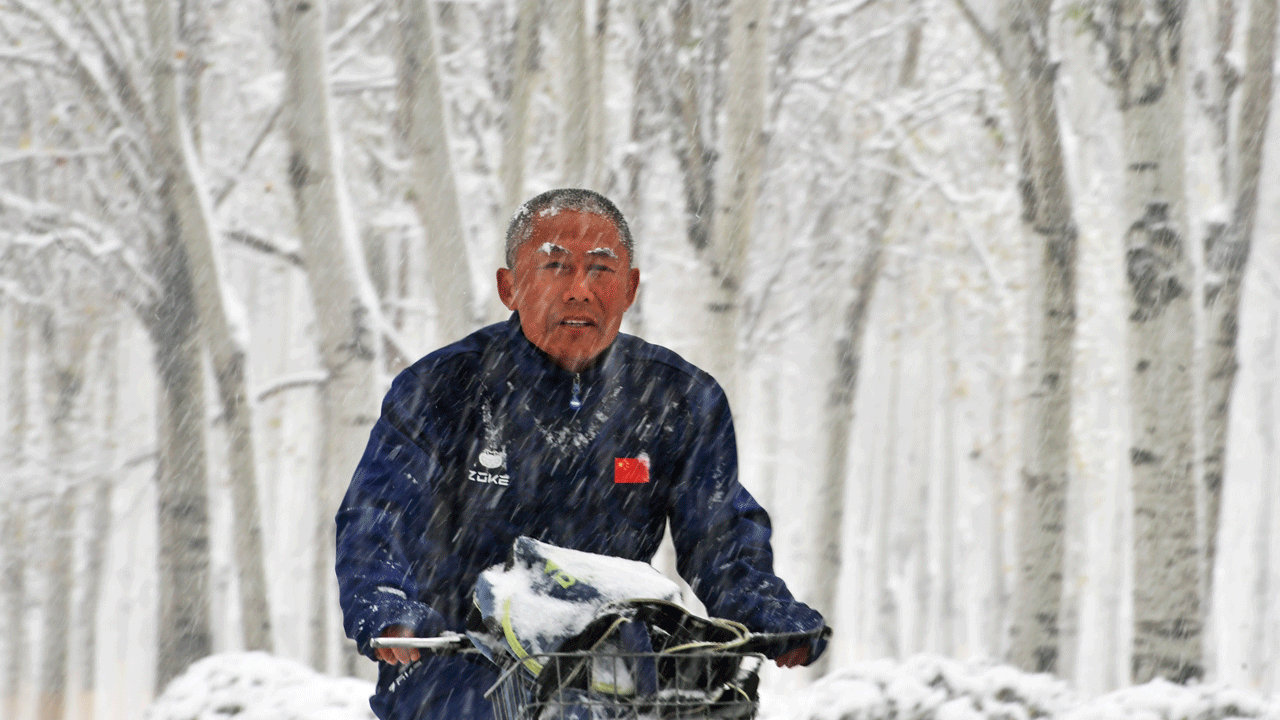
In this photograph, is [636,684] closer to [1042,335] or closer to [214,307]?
[1042,335]

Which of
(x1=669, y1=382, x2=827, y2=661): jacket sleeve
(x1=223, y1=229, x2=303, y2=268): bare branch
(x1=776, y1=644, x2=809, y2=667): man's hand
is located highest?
(x1=223, y1=229, x2=303, y2=268): bare branch

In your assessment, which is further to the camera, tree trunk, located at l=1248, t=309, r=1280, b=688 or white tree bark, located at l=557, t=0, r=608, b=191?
tree trunk, located at l=1248, t=309, r=1280, b=688

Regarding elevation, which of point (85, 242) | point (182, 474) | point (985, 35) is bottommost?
point (182, 474)

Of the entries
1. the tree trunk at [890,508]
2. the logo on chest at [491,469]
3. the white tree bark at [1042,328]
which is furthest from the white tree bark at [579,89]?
the tree trunk at [890,508]

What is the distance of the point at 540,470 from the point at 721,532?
0.40 meters

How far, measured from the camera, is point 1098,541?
3372 centimetres

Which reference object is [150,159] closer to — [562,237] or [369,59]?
[369,59]

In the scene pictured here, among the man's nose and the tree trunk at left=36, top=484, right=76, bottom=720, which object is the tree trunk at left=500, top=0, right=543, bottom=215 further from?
the tree trunk at left=36, top=484, right=76, bottom=720

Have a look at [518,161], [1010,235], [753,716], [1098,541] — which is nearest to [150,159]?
[518,161]

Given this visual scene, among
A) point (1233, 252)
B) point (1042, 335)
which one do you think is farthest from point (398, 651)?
point (1233, 252)

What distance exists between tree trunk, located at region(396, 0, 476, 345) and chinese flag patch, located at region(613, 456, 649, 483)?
6.63 m

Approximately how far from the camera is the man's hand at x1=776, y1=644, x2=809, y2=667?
2.38 m

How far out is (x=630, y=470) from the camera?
9.47ft

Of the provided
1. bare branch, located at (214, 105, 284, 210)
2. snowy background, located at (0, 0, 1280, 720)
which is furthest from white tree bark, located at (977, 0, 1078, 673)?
bare branch, located at (214, 105, 284, 210)
